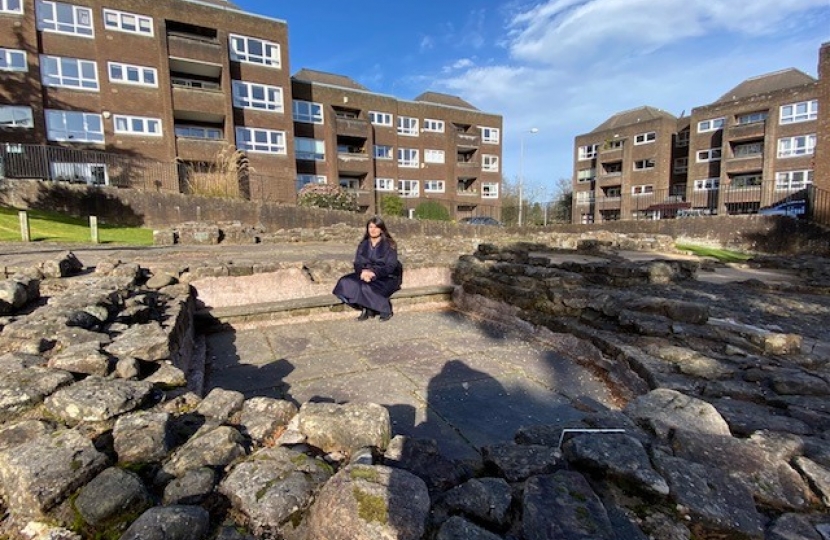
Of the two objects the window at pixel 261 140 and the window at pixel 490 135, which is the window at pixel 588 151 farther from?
the window at pixel 261 140

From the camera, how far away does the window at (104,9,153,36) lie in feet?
78.5

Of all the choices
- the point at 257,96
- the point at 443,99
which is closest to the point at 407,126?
the point at 443,99

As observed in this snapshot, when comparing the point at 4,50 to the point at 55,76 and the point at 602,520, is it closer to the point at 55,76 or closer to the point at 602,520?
the point at 55,76

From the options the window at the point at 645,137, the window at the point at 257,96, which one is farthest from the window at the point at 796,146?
the window at the point at 257,96

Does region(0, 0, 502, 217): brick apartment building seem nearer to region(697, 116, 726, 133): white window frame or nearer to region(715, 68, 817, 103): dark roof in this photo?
region(697, 116, 726, 133): white window frame

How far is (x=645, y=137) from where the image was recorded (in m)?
45.9

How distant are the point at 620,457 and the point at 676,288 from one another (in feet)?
16.8

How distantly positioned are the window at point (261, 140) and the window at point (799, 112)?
40.0m

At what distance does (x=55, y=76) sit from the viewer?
76.1 ft

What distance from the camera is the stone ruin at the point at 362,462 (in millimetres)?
1437

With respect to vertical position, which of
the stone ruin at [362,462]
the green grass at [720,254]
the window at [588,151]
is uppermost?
the window at [588,151]

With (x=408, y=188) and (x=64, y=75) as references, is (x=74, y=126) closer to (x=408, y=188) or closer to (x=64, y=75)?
(x=64, y=75)

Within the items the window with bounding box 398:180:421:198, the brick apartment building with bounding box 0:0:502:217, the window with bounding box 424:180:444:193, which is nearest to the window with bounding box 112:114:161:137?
the brick apartment building with bounding box 0:0:502:217

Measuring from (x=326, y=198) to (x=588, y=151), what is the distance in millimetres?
41422
